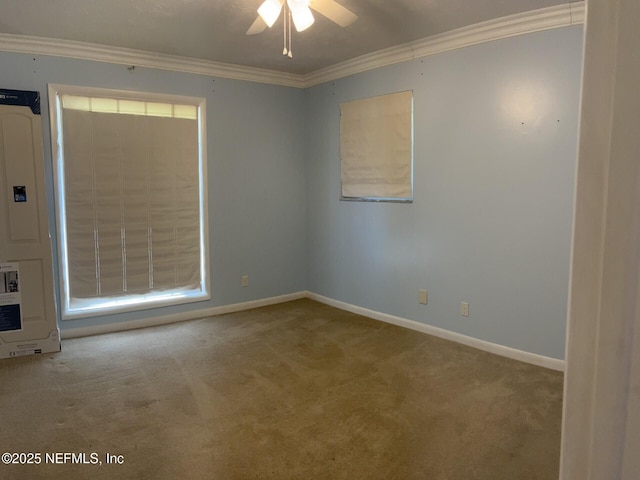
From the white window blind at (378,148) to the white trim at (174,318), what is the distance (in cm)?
144

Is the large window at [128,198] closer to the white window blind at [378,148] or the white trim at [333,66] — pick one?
the white trim at [333,66]

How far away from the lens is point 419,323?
4.22m

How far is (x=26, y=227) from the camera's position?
3.65 m

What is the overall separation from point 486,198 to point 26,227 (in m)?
3.67

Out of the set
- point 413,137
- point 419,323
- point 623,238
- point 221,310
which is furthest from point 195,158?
point 623,238

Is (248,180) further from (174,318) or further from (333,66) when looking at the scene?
(174,318)

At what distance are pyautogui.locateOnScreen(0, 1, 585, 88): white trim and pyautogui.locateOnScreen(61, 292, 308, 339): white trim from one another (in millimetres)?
2384

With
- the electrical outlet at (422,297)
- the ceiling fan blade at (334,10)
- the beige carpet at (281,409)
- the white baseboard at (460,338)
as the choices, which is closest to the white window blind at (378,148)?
the electrical outlet at (422,297)

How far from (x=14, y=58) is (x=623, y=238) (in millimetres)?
4548

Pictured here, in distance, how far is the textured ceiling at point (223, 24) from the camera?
3.09m

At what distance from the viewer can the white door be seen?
11.6 feet

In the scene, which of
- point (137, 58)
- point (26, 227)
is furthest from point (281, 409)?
point (137, 58)

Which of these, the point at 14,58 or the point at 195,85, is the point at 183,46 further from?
the point at 14,58

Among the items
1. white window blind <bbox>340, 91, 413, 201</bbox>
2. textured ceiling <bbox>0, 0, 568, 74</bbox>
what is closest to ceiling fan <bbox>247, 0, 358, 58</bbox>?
textured ceiling <bbox>0, 0, 568, 74</bbox>
